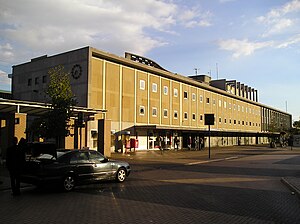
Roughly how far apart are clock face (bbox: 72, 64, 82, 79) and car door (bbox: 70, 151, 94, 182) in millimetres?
21924

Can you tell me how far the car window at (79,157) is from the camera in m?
11.5

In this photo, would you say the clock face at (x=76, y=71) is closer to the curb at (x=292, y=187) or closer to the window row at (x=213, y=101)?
the window row at (x=213, y=101)

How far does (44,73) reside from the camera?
37.4 m

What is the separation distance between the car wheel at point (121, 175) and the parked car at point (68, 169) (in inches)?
18.6

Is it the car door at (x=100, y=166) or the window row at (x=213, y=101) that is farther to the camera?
the window row at (x=213, y=101)

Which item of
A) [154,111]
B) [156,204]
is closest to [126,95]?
[154,111]

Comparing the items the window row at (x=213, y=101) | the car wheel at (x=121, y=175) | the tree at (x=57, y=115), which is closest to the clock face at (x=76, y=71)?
the window row at (x=213, y=101)

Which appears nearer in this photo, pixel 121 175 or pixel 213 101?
pixel 121 175

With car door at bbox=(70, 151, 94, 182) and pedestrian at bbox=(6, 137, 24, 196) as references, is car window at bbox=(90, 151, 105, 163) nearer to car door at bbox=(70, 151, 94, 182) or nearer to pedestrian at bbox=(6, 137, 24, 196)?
car door at bbox=(70, 151, 94, 182)

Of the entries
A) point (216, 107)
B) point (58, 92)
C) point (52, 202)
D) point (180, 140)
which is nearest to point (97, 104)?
point (58, 92)

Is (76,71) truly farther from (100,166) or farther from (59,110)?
(100,166)

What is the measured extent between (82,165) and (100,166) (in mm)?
881

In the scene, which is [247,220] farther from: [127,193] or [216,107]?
[216,107]

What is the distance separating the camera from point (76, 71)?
33094mm
